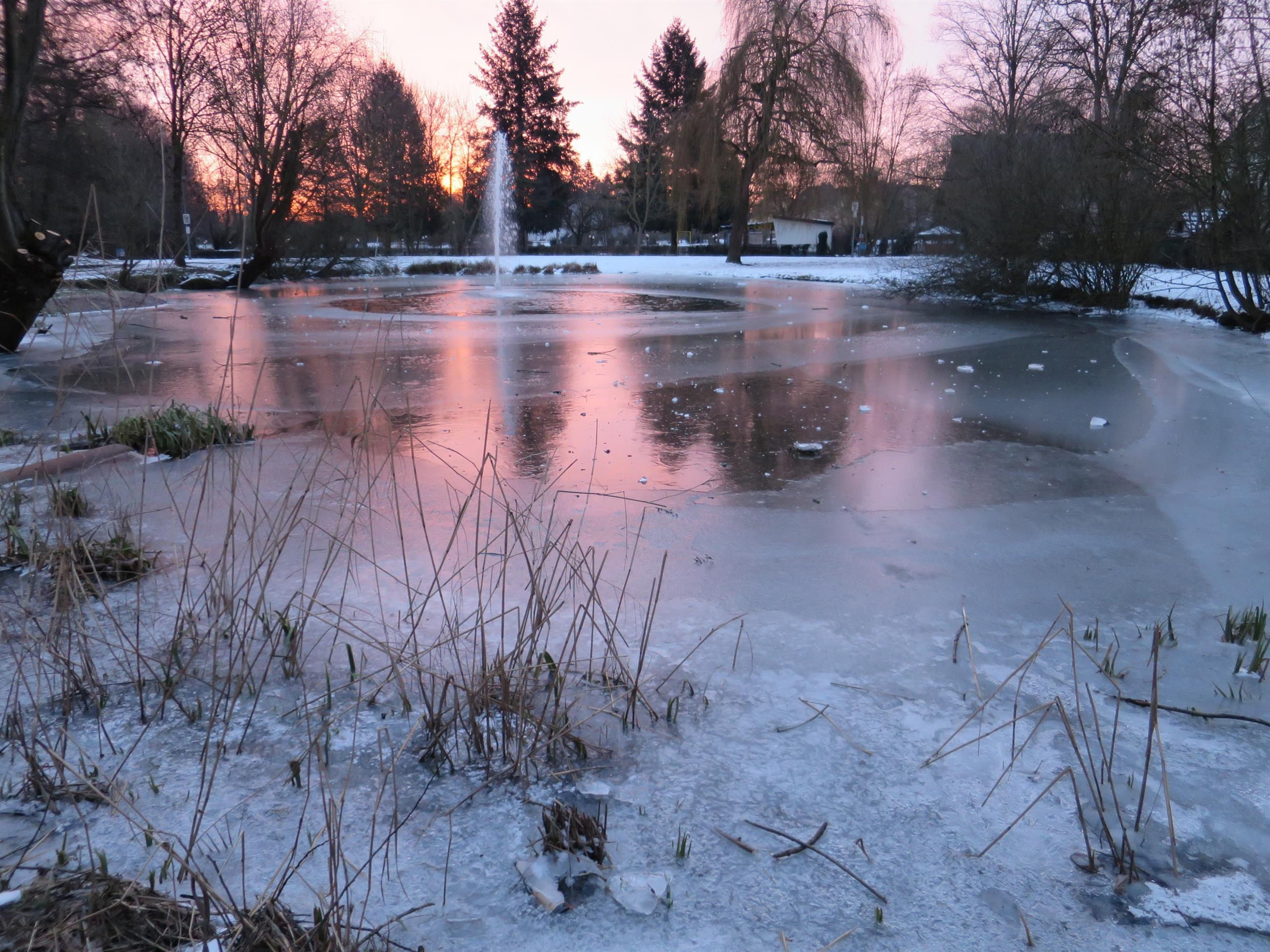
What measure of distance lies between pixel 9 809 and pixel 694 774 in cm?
181

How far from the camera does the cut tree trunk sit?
836 centimetres

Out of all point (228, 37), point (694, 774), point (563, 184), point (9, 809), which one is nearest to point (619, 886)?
point (694, 774)

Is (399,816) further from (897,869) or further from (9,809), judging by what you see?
(897,869)

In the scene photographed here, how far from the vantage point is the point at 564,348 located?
11.3 m

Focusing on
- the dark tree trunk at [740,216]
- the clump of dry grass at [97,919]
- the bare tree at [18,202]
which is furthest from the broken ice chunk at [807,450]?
the dark tree trunk at [740,216]

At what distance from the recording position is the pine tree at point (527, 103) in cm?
5353

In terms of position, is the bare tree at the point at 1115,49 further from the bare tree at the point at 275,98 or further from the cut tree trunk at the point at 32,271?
the bare tree at the point at 275,98

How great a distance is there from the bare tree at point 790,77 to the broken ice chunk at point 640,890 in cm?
3232

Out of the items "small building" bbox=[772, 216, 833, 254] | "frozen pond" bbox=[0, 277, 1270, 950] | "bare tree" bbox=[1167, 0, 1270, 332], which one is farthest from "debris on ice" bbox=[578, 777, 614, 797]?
"small building" bbox=[772, 216, 833, 254]

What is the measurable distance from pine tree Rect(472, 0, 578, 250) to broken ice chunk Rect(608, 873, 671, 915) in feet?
182

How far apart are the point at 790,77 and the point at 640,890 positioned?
34.2 metres

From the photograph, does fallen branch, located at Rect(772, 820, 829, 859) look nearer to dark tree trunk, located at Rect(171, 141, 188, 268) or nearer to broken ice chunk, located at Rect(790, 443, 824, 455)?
broken ice chunk, located at Rect(790, 443, 824, 455)

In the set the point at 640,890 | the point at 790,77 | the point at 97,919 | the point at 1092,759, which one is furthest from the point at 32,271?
the point at 790,77

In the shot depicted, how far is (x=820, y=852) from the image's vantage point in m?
2.18
